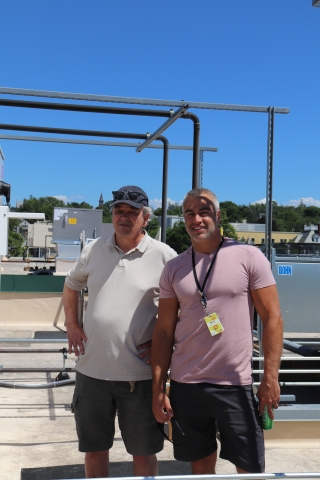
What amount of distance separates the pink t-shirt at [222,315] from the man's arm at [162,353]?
6cm

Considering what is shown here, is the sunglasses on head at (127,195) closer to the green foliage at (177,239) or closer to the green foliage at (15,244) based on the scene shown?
the green foliage at (177,239)

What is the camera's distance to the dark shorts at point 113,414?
2.86 metres

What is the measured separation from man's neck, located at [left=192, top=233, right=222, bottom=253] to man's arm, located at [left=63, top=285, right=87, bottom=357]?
821mm

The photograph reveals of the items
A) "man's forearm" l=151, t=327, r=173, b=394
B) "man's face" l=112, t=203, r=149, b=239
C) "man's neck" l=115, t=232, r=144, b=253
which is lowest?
"man's forearm" l=151, t=327, r=173, b=394

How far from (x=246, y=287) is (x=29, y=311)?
864cm

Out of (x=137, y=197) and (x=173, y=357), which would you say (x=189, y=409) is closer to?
(x=173, y=357)

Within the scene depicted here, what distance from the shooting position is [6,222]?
16.6 ft

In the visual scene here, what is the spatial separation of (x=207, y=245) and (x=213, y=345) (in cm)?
49

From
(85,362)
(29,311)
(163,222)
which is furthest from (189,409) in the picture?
(29,311)

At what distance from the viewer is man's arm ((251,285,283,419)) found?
→ 2635 millimetres

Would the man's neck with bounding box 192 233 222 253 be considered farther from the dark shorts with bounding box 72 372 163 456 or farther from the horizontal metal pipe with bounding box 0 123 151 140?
the horizontal metal pipe with bounding box 0 123 151 140

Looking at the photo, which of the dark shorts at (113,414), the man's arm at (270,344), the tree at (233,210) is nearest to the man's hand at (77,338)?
the dark shorts at (113,414)

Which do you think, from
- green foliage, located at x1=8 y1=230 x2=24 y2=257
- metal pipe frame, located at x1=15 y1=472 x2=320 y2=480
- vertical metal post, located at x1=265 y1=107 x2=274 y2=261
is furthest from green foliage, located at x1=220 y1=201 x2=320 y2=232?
metal pipe frame, located at x1=15 y1=472 x2=320 y2=480

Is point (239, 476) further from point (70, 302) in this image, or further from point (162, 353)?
point (70, 302)
